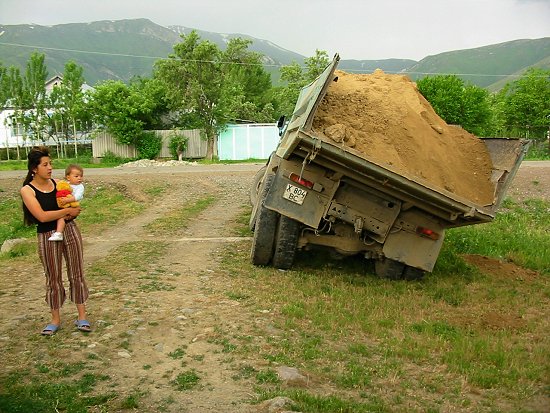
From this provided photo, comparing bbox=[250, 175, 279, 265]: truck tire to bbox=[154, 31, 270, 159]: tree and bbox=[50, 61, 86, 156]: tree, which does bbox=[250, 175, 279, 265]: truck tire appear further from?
bbox=[50, 61, 86, 156]: tree

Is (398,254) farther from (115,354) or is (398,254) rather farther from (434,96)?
(434,96)

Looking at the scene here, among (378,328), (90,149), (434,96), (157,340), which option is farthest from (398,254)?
(90,149)

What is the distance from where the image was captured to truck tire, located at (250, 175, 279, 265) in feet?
25.1

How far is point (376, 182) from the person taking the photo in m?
6.62

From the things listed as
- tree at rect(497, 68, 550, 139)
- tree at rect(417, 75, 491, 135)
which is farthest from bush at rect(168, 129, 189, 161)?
tree at rect(497, 68, 550, 139)

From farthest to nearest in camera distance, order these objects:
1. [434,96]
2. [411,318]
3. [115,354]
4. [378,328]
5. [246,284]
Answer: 1. [434,96]
2. [246,284]
3. [411,318]
4. [378,328]
5. [115,354]

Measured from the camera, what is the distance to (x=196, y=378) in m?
4.48

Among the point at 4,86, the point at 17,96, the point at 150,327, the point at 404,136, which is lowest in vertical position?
the point at 17,96

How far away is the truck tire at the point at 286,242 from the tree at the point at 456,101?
18333 mm

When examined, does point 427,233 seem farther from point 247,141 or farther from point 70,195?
point 247,141

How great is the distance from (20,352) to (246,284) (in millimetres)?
2803

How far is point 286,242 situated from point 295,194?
0.75 metres

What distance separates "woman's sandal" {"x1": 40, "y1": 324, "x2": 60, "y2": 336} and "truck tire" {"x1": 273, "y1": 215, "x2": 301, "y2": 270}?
3004 mm

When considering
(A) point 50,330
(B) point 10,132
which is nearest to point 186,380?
(A) point 50,330
